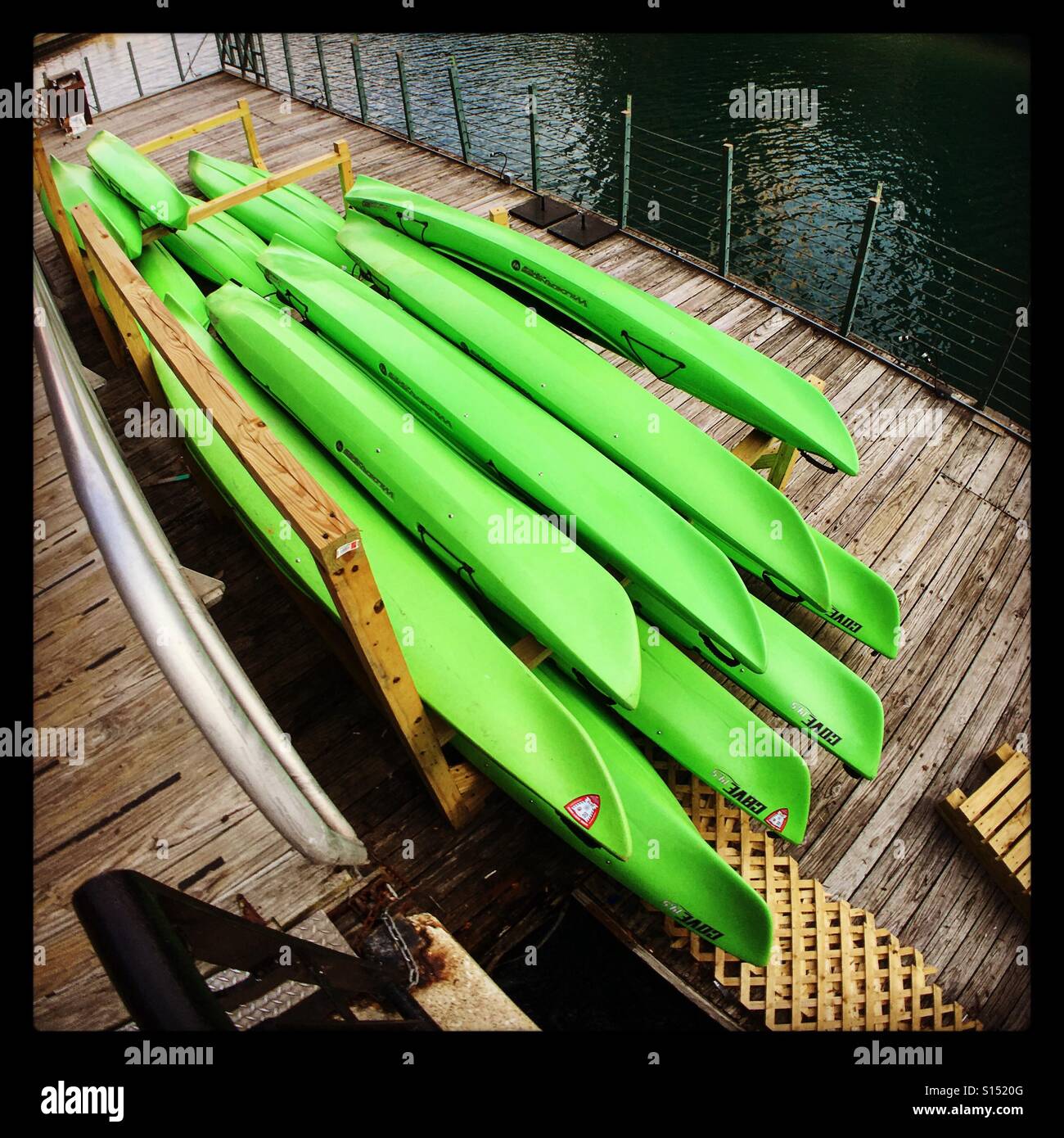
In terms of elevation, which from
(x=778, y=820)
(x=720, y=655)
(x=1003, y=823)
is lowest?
(x=1003, y=823)

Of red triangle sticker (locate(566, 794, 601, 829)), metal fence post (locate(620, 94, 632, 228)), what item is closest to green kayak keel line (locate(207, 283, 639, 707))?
red triangle sticker (locate(566, 794, 601, 829))

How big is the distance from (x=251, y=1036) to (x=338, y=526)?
151 centimetres

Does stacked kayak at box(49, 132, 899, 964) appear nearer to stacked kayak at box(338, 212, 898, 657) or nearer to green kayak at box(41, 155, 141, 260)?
stacked kayak at box(338, 212, 898, 657)

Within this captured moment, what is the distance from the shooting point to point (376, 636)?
9.89 feet

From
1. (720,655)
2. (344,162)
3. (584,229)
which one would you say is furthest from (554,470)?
(584,229)

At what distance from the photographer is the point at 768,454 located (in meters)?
5.46

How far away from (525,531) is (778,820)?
209 cm

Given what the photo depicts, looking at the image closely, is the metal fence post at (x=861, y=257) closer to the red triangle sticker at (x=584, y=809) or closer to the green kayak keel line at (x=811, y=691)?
the green kayak keel line at (x=811, y=691)

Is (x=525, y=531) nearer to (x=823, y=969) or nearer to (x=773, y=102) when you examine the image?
(x=823, y=969)

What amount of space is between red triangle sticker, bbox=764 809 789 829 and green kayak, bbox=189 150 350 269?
17.8 feet

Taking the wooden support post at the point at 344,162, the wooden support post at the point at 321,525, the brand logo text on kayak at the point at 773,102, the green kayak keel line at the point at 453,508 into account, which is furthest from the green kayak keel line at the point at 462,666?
the brand logo text on kayak at the point at 773,102

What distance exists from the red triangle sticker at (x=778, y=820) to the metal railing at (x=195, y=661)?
92.3 inches

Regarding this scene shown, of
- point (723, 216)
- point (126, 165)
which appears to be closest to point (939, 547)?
point (723, 216)

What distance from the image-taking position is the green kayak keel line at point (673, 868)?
358 cm
